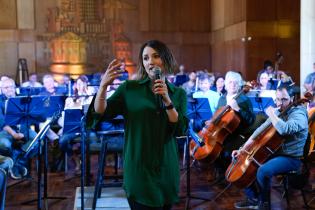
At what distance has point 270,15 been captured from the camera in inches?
568

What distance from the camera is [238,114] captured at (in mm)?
5555

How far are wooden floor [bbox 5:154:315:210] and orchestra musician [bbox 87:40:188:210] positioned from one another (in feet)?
9.88

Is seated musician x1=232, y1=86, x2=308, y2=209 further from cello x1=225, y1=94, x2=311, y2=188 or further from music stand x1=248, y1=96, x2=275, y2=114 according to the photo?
music stand x1=248, y1=96, x2=275, y2=114

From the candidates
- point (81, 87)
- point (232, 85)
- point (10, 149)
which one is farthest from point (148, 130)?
point (81, 87)

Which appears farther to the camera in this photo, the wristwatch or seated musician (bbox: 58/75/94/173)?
seated musician (bbox: 58/75/94/173)

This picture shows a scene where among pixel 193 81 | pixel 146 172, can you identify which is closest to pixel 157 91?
pixel 146 172

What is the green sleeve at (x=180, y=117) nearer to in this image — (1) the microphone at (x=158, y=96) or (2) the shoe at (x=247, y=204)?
(1) the microphone at (x=158, y=96)

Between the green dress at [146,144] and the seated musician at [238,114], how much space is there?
10.1ft

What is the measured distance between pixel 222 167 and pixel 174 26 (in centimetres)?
1206

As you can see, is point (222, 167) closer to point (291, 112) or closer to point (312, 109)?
point (312, 109)

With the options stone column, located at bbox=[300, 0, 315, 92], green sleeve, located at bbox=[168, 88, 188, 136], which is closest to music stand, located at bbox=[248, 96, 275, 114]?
stone column, located at bbox=[300, 0, 315, 92]

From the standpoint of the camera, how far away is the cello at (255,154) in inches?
184

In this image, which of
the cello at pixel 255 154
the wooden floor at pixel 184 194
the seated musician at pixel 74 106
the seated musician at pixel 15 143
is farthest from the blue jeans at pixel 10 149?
the cello at pixel 255 154

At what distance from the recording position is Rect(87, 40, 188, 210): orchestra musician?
2.47 meters
